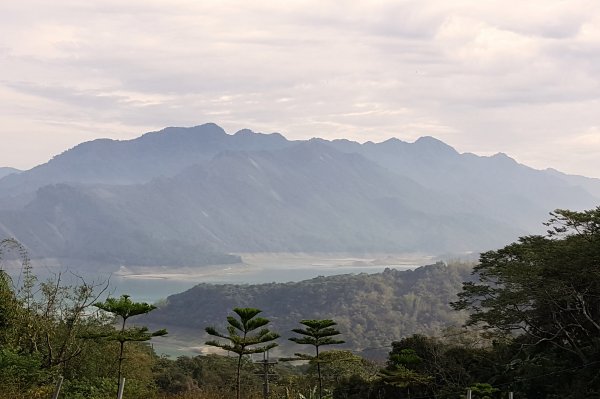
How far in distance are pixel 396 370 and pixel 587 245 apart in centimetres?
904

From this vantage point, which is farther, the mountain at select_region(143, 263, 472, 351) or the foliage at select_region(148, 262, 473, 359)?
the mountain at select_region(143, 263, 472, 351)

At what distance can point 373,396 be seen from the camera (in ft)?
106

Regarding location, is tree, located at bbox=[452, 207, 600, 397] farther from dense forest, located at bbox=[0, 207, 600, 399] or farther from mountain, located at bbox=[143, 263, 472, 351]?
mountain, located at bbox=[143, 263, 472, 351]

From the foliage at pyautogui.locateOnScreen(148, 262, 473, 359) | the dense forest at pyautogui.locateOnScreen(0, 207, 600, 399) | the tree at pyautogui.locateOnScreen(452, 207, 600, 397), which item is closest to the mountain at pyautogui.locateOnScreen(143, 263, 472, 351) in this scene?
the foliage at pyautogui.locateOnScreen(148, 262, 473, 359)

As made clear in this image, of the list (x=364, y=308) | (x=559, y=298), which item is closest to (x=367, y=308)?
(x=364, y=308)

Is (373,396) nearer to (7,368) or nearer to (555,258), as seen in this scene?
(555,258)

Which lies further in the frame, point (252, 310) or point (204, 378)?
point (204, 378)

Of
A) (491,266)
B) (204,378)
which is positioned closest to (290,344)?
(204,378)

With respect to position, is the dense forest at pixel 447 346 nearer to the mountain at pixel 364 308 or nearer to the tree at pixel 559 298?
the tree at pixel 559 298

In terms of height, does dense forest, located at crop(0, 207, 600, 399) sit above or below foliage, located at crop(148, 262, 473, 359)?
above

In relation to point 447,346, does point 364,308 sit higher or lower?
lower

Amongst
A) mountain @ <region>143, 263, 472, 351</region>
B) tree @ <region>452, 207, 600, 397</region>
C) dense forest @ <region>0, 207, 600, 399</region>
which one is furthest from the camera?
mountain @ <region>143, 263, 472, 351</region>

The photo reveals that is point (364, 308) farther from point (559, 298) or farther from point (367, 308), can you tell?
point (559, 298)

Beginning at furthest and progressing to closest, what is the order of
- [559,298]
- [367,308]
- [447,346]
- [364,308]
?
[364,308], [367,308], [447,346], [559,298]
